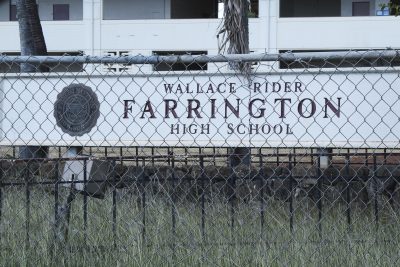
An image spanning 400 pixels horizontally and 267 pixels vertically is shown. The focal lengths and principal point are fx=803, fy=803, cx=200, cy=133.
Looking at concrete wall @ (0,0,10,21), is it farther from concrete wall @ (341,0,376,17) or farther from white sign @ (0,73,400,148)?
white sign @ (0,73,400,148)

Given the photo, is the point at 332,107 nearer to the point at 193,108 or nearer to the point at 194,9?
the point at 193,108

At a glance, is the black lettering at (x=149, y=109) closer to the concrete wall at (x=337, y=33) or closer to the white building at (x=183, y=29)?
the white building at (x=183, y=29)

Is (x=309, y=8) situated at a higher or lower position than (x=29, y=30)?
higher

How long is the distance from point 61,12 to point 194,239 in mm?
31065

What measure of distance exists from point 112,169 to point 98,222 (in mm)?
418

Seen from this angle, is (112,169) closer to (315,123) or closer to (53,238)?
(53,238)

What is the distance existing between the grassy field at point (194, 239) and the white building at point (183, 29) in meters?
25.3

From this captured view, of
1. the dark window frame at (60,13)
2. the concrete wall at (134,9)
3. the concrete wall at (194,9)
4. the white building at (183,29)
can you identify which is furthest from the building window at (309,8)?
the dark window frame at (60,13)

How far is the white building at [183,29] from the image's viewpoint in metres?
32.3

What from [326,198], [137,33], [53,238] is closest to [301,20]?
[137,33]

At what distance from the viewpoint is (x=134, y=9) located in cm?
→ 3491

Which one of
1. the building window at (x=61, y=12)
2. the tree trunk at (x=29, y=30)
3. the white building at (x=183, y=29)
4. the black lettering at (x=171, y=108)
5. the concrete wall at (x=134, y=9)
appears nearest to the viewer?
the black lettering at (x=171, y=108)

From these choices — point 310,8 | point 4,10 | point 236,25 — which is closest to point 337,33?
point 310,8

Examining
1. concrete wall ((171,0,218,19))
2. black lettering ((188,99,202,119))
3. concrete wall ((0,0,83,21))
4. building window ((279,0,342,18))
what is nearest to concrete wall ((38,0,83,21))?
A: concrete wall ((0,0,83,21))
